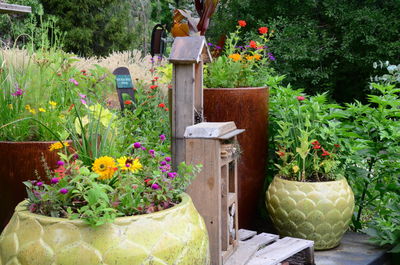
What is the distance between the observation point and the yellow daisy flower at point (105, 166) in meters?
1.78

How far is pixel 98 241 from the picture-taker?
1648mm

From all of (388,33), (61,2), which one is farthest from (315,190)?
(61,2)

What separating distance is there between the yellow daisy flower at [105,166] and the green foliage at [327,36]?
8732 millimetres

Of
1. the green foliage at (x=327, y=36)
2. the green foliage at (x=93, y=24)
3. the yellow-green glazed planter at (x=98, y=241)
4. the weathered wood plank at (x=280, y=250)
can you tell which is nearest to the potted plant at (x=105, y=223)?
the yellow-green glazed planter at (x=98, y=241)

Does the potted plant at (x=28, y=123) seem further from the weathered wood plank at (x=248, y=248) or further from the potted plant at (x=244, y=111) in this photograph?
the weathered wood plank at (x=248, y=248)

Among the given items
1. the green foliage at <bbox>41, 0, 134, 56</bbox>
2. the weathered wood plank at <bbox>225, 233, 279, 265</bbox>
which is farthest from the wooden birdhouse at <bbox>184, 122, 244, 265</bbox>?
the green foliage at <bbox>41, 0, 134, 56</bbox>

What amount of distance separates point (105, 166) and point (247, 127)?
1722 mm

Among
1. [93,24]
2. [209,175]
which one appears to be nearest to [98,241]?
[209,175]

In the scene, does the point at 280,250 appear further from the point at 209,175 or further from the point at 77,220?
the point at 77,220

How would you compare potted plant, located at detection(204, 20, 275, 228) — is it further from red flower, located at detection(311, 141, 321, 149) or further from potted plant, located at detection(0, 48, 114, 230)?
potted plant, located at detection(0, 48, 114, 230)

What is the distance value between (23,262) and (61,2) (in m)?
12.9

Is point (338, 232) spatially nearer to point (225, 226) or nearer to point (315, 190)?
point (315, 190)

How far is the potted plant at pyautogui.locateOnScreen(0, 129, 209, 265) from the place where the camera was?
64.8 inches

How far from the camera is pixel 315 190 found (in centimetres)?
326
